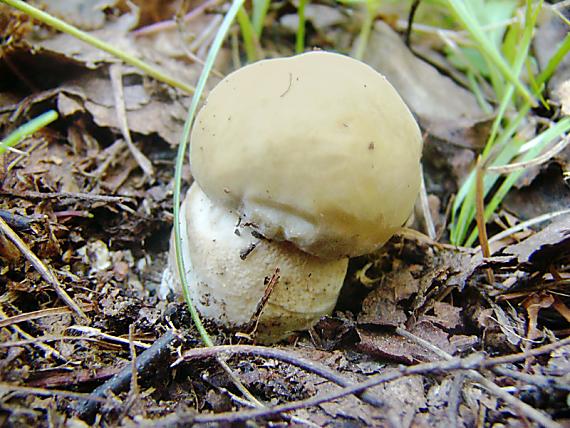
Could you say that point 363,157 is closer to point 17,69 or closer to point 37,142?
point 37,142

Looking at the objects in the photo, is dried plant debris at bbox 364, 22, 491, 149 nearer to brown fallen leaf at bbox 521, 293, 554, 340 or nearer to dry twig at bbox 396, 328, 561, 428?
brown fallen leaf at bbox 521, 293, 554, 340

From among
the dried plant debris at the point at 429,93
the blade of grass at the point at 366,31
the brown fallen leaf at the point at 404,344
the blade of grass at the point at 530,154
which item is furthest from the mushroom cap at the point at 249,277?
the blade of grass at the point at 366,31

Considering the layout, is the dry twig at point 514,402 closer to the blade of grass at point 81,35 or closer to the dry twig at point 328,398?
the dry twig at point 328,398

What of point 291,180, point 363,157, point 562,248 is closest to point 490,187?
point 562,248

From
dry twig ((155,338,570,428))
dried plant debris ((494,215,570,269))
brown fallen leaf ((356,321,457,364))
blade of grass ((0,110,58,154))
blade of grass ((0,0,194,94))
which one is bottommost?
brown fallen leaf ((356,321,457,364))

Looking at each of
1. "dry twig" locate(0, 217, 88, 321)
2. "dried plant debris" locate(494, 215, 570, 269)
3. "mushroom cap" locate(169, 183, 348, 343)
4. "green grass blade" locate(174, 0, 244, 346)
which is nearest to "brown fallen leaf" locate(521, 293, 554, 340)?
"dried plant debris" locate(494, 215, 570, 269)

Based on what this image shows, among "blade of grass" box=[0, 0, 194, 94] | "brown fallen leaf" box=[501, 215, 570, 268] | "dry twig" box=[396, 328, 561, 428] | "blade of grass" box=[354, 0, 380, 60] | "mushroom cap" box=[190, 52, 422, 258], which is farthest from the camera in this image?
"blade of grass" box=[354, 0, 380, 60]

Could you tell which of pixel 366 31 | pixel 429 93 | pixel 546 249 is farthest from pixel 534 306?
pixel 366 31
